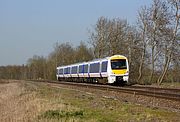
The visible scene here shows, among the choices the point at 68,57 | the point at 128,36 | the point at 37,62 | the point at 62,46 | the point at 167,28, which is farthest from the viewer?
the point at 37,62

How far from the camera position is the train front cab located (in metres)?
39.0

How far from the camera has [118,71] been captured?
39406 millimetres

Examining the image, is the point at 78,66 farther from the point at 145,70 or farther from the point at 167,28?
the point at 167,28

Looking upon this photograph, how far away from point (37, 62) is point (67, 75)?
2598 inches

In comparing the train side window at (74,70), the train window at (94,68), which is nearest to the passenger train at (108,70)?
the train window at (94,68)

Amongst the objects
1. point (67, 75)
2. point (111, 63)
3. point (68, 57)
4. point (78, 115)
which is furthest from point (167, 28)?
point (68, 57)

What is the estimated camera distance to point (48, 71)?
11544cm

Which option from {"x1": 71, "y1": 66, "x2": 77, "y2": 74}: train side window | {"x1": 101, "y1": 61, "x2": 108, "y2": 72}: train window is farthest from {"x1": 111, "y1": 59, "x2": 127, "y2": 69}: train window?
{"x1": 71, "y1": 66, "x2": 77, "y2": 74}: train side window

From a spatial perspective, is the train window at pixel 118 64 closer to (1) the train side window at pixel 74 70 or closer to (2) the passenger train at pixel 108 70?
(2) the passenger train at pixel 108 70

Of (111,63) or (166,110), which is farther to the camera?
(111,63)

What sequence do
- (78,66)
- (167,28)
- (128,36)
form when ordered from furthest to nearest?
1. (128,36)
2. (78,66)
3. (167,28)

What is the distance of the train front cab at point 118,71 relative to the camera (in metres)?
39.0

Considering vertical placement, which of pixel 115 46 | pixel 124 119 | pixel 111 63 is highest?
pixel 115 46

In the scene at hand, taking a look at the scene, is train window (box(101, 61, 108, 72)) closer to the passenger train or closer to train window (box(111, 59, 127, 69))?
the passenger train
